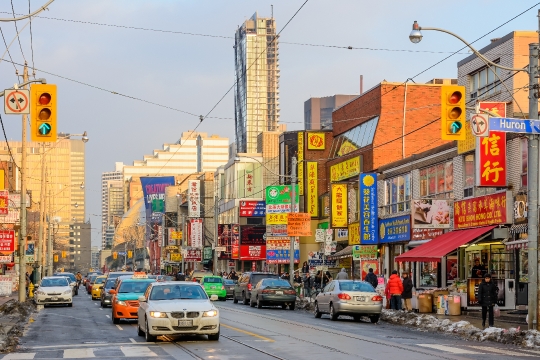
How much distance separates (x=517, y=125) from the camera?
77.6 ft

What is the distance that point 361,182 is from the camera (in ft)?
160

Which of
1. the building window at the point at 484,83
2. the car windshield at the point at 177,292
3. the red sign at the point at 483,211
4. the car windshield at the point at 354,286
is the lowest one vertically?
the car windshield at the point at 354,286

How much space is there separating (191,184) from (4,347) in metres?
96.8

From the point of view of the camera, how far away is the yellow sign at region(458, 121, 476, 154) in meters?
35.6

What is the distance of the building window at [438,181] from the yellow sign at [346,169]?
12.7 metres

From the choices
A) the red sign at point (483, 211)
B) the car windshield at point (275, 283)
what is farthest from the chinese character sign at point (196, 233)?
→ the red sign at point (483, 211)

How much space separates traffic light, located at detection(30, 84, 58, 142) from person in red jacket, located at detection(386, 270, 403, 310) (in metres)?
18.3

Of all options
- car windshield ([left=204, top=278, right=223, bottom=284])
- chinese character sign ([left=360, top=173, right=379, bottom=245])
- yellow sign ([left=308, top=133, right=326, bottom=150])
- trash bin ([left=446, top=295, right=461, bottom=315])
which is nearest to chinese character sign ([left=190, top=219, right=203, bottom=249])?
yellow sign ([left=308, top=133, right=326, bottom=150])

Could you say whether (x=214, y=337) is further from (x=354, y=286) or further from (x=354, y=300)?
(x=354, y=286)

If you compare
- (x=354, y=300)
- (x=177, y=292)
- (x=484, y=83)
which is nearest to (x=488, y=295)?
(x=354, y=300)

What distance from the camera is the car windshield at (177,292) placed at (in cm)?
2175

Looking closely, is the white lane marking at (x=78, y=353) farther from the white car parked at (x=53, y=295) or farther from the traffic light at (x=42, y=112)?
the white car parked at (x=53, y=295)

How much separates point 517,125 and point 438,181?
→ 18.0 m

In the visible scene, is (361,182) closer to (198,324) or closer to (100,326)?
(100,326)
